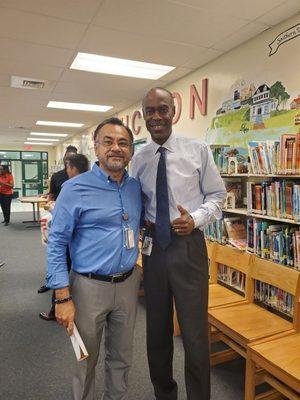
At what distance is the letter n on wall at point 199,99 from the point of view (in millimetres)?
3600

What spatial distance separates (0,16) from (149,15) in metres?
1.19

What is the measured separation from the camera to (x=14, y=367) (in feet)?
7.54

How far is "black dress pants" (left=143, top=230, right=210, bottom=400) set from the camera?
5.18 feet

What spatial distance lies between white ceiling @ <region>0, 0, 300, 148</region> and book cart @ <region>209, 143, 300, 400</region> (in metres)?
1.26

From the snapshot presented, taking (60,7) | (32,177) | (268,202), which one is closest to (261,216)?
(268,202)

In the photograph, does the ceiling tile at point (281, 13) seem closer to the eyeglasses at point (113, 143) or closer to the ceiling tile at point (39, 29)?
the ceiling tile at point (39, 29)

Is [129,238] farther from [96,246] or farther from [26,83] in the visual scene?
[26,83]

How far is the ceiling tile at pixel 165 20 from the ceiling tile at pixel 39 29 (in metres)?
0.29

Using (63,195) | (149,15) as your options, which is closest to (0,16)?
(149,15)

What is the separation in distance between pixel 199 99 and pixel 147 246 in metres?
2.60

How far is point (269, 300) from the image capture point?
2.55m

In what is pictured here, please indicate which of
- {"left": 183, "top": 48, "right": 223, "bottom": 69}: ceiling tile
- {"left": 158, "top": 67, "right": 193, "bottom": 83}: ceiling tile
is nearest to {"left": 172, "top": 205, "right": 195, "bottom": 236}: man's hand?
{"left": 183, "top": 48, "right": 223, "bottom": 69}: ceiling tile

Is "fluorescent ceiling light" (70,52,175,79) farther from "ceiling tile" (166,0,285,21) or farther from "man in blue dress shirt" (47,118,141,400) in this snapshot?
"man in blue dress shirt" (47,118,141,400)

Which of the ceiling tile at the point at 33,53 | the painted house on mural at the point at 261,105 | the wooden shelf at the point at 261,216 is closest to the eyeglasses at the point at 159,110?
the wooden shelf at the point at 261,216
